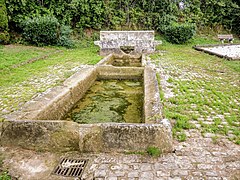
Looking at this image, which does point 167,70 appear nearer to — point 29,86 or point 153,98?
point 153,98

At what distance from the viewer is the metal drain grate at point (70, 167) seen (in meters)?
2.64

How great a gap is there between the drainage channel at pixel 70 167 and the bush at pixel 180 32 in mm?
15094

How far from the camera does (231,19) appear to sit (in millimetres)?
20688

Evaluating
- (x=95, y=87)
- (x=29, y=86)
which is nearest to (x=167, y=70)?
(x=95, y=87)

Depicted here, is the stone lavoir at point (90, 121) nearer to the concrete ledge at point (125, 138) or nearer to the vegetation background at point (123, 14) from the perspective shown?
the concrete ledge at point (125, 138)

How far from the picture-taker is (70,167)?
275 cm

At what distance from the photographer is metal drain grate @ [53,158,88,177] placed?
2.64 meters

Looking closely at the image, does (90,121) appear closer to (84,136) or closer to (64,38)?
(84,136)

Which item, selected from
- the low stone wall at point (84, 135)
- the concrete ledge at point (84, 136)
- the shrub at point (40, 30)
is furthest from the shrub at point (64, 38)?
the concrete ledge at point (84, 136)

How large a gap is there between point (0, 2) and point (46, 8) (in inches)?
→ 138

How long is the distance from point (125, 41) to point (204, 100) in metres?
7.86

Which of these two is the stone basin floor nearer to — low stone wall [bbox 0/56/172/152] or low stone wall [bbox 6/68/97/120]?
low stone wall [bbox 0/56/172/152]

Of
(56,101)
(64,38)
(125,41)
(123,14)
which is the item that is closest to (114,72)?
(56,101)

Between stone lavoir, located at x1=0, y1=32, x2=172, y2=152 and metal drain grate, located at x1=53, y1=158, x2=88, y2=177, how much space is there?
214mm
